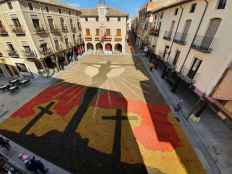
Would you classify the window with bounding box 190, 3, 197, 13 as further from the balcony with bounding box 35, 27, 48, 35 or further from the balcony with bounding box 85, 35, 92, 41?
the balcony with bounding box 85, 35, 92, 41

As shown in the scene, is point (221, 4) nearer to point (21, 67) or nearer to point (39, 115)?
point (39, 115)

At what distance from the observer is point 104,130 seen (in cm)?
1020

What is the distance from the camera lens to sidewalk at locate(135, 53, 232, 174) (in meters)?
7.81

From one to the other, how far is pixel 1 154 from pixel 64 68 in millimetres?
17826

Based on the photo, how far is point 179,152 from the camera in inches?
337

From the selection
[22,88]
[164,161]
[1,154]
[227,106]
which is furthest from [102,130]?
[22,88]

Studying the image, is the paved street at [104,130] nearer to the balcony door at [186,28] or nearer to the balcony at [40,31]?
the balcony door at [186,28]

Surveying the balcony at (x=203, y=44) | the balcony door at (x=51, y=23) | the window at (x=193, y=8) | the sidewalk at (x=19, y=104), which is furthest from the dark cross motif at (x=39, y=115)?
the window at (x=193, y=8)

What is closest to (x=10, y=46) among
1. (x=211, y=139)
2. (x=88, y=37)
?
(x=88, y=37)

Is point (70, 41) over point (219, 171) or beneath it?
over

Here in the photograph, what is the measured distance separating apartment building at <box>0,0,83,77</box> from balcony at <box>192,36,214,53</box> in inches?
807

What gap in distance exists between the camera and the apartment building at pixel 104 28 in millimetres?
28828

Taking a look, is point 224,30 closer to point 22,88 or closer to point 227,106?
point 227,106

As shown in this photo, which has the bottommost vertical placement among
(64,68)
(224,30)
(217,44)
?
(64,68)
